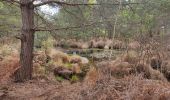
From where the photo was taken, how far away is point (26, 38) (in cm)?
806

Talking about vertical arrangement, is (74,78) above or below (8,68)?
below

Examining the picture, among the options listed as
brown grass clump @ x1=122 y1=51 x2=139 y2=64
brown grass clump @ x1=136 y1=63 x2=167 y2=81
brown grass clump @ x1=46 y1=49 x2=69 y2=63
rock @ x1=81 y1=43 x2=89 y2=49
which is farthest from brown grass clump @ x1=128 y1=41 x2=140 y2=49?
rock @ x1=81 y1=43 x2=89 y2=49

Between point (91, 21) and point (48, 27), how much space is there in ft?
3.56

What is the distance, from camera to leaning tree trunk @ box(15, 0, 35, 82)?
8070 millimetres

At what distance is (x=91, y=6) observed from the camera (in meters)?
7.94

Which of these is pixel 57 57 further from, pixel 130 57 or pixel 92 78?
pixel 92 78

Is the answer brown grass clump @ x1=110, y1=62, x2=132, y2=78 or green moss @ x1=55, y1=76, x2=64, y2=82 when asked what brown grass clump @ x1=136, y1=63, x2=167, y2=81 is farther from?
green moss @ x1=55, y1=76, x2=64, y2=82

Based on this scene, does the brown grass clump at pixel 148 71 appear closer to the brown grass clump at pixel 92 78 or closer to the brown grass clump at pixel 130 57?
the brown grass clump at pixel 130 57

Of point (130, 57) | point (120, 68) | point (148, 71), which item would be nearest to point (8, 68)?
point (120, 68)

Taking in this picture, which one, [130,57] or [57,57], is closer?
[57,57]

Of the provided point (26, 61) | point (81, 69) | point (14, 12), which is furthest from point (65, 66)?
point (26, 61)

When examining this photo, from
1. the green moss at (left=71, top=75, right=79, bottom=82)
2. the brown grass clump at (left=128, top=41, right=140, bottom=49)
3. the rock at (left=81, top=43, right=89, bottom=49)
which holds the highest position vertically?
the brown grass clump at (left=128, top=41, right=140, bottom=49)

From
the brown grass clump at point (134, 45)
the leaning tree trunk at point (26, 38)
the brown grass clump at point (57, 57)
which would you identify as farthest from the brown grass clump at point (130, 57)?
the leaning tree trunk at point (26, 38)

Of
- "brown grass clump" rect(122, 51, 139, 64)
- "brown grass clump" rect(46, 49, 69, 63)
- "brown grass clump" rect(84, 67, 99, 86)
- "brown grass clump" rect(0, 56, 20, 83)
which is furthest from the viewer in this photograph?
"brown grass clump" rect(122, 51, 139, 64)
